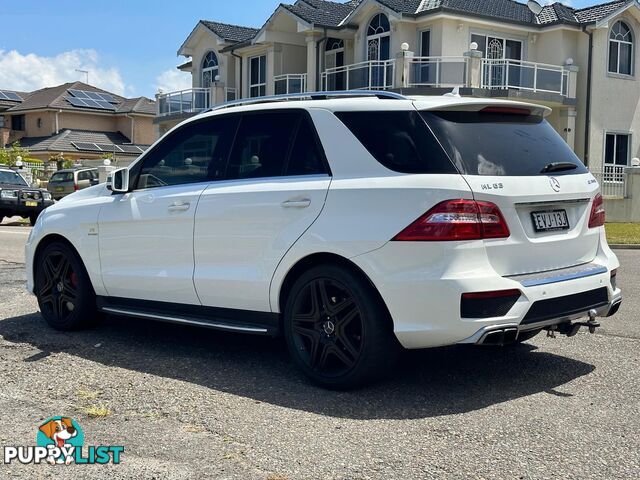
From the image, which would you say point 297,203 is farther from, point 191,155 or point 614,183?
point 614,183

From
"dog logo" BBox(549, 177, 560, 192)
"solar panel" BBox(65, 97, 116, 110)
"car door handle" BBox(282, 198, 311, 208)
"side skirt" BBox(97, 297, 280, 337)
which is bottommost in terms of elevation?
"side skirt" BBox(97, 297, 280, 337)

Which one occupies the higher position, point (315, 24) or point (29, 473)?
point (315, 24)

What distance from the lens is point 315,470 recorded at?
3.88 metres

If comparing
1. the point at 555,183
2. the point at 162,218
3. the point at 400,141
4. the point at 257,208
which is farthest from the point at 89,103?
the point at 555,183

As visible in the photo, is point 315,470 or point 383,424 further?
point 383,424

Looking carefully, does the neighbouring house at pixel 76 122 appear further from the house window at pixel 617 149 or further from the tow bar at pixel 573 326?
the tow bar at pixel 573 326

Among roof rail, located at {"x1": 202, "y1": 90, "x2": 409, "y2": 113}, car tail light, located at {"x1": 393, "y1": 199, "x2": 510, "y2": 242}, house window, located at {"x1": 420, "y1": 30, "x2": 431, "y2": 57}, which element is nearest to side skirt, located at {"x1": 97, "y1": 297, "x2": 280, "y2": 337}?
car tail light, located at {"x1": 393, "y1": 199, "x2": 510, "y2": 242}

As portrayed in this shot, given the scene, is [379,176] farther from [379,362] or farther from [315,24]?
[315,24]

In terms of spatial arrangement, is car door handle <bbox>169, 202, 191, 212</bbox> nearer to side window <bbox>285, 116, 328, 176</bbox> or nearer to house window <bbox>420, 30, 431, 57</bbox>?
side window <bbox>285, 116, 328, 176</bbox>

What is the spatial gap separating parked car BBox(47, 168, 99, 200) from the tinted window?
1202 inches

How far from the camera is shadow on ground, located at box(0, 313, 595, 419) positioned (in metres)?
4.97

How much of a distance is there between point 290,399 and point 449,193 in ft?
5.20

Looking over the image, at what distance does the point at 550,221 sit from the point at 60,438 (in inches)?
123

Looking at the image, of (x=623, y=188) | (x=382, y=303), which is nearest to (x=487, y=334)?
(x=382, y=303)
